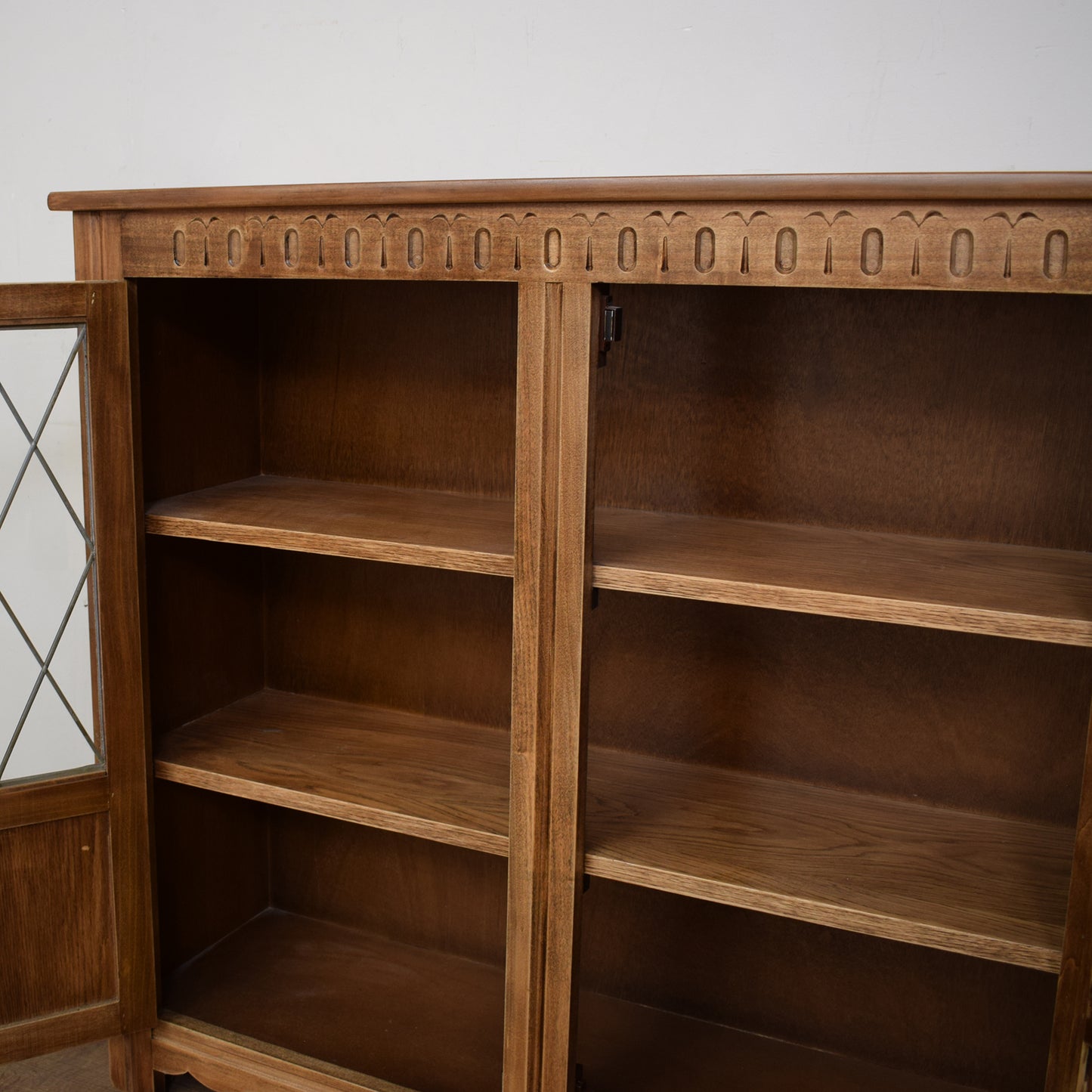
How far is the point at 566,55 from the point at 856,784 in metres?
1.42

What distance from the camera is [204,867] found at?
7.63ft

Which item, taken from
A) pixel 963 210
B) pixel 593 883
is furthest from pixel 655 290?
pixel 593 883

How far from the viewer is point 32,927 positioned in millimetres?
1956

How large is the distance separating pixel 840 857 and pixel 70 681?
1.28 metres

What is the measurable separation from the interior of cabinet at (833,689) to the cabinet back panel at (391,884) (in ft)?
0.85

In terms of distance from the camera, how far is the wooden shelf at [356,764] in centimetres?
189

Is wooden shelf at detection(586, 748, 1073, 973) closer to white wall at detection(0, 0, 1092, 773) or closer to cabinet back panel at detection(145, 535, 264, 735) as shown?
cabinet back panel at detection(145, 535, 264, 735)

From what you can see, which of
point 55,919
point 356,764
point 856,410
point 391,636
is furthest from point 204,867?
point 856,410

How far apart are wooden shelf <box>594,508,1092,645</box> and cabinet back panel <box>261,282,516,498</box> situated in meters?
0.36

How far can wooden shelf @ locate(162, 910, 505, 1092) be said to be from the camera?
81.7 inches

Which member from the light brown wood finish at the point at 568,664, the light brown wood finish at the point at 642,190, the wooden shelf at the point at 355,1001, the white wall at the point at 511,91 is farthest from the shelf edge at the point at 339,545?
the wooden shelf at the point at 355,1001

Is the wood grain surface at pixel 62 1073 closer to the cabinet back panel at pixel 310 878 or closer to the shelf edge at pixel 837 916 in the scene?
the cabinet back panel at pixel 310 878

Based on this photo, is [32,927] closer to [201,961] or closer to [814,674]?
[201,961]

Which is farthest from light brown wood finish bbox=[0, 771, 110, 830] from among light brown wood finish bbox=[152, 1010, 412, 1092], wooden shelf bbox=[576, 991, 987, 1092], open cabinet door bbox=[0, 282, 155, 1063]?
wooden shelf bbox=[576, 991, 987, 1092]
